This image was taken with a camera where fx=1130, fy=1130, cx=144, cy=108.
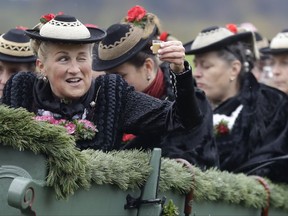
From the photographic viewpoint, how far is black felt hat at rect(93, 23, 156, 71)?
661cm

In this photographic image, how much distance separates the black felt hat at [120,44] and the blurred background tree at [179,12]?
1795 mm

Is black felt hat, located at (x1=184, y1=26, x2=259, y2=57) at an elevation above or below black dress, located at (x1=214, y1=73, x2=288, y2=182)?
above

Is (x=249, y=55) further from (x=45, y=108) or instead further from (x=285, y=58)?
(x=45, y=108)

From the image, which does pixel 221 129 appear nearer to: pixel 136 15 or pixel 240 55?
pixel 240 55

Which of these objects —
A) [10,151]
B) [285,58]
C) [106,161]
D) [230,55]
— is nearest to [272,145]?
[230,55]

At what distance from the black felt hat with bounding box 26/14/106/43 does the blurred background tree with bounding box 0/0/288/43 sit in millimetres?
2961

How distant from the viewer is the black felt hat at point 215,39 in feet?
25.7

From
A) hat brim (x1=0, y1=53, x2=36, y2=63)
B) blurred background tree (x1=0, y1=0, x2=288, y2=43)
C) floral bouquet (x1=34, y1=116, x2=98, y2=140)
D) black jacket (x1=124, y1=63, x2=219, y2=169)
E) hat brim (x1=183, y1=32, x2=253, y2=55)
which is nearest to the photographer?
floral bouquet (x1=34, y1=116, x2=98, y2=140)

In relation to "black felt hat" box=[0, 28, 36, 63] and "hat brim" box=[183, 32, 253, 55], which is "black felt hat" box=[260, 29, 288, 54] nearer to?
"hat brim" box=[183, 32, 253, 55]

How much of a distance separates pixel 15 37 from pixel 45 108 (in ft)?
5.75

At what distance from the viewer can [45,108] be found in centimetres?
558

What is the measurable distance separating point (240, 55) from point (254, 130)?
0.78 m

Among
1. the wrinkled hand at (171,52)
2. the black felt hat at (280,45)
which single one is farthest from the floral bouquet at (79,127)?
the black felt hat at (280,45)

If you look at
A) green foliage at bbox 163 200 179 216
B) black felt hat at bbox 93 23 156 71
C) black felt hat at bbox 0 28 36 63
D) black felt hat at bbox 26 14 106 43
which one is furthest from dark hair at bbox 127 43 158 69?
green foliage at bbox 163 200 179 216
